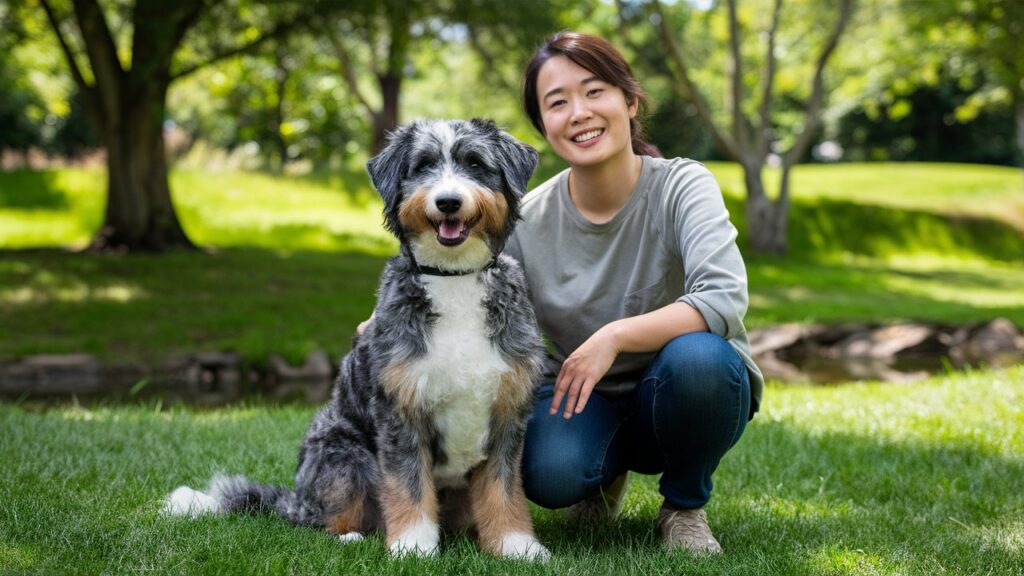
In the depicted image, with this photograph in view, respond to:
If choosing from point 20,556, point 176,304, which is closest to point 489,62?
point 176,304

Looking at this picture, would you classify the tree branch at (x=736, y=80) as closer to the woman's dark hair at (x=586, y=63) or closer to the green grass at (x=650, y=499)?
the green grass at (x=650, y=499)

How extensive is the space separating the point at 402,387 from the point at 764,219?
53.6 feet

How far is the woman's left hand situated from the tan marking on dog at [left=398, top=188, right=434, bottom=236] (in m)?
0.64

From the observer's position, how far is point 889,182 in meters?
25.9

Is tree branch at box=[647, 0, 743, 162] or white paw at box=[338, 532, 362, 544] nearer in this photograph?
white paw at box=[338, 532, 362, 544]

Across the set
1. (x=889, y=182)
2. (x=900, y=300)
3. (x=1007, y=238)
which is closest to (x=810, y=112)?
(x=900, y=300)

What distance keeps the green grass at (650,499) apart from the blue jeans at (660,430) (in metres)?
0.24

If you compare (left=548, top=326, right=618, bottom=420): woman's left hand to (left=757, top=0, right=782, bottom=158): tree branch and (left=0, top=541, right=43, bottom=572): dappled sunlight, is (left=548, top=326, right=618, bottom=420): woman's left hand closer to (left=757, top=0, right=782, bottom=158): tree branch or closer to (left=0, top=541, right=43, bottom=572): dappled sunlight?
(left=0, top=541, right=43, bottom=572): dappled sunlight

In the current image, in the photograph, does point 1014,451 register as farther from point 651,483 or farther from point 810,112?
point 810,112

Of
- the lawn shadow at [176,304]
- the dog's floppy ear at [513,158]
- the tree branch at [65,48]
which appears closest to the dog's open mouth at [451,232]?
the dog's floppy ear at [513,158]

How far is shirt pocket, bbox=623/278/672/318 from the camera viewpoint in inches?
137

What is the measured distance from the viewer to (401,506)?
3000 millimetres

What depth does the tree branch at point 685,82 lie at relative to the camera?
15.7m

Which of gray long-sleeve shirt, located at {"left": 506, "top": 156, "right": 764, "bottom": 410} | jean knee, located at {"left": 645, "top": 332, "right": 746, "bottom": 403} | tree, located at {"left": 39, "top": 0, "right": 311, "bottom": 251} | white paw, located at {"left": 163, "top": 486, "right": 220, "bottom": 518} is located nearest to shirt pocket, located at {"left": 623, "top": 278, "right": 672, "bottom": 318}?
gray long-sleeve shirt, located at {"left": 506, "top": 156, "right": 764, "bottom": 410}
